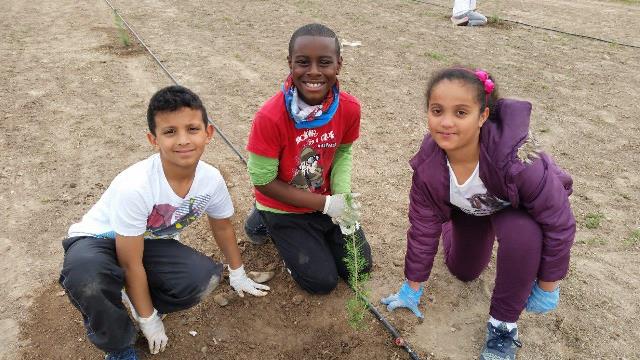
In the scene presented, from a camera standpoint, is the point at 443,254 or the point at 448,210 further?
the point at 443,254

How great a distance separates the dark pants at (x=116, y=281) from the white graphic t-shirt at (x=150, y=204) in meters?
0.07

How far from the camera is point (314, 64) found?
220cm

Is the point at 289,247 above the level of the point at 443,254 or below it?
above

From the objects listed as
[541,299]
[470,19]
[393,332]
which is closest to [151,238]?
[393,332]

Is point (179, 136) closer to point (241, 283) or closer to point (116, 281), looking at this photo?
point (116, 281)

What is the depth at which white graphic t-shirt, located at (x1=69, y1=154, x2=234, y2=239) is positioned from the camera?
1943 millimetres

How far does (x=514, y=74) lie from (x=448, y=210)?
3941mm

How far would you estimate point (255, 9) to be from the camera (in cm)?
848

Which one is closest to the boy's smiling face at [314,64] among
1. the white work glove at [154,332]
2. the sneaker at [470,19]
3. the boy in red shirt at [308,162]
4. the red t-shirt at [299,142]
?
the boy in red shirt at [308,162]

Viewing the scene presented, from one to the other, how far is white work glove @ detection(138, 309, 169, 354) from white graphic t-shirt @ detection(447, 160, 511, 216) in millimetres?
1436

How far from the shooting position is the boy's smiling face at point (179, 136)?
6.31 ft

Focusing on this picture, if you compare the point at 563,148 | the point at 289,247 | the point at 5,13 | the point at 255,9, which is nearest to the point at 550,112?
the point at 563,148

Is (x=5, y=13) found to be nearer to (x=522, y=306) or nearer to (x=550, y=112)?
(x=550, y=112)

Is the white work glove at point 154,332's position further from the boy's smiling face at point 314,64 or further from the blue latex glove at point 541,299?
the blue latex glove at point 541,299
